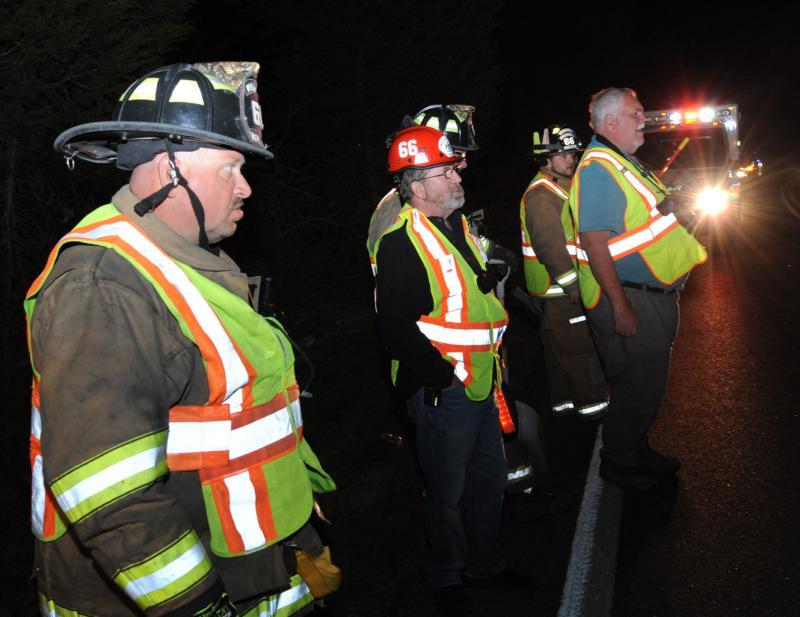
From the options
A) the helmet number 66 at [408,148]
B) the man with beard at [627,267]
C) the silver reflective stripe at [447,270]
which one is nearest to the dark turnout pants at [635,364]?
the man with beard at [627,267]

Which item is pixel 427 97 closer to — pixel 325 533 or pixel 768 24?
pixel 325 533

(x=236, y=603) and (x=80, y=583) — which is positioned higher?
(x=80, y=583)

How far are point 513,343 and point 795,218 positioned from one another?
39.3 ft

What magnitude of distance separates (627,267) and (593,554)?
1.64 m

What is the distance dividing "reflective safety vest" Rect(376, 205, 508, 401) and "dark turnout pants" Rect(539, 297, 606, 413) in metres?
2.32

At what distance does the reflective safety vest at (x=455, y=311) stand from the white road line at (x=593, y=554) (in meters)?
1.12

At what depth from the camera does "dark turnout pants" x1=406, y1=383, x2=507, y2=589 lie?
11.0 feet

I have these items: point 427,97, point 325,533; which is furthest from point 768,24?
point 325,533

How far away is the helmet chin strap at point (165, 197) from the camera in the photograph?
1841 millimetres

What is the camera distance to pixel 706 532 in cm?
395

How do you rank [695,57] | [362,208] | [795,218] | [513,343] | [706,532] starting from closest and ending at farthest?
Result: [706,532] → [513,343] → [362,208] → [795,218] → [695,57]

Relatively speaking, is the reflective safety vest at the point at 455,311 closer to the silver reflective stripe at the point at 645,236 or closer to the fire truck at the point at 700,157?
the silver reflective stripe at the point at 645,236

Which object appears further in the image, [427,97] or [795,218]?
[795,218]

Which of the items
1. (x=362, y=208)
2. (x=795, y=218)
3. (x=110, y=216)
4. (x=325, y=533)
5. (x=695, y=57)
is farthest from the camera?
(x=695, y=57)
